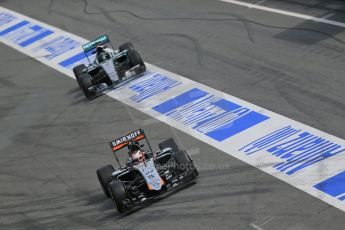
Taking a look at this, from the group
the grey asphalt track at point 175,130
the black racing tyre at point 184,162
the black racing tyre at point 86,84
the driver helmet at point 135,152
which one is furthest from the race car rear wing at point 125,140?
the black racing tyre at point 86,84

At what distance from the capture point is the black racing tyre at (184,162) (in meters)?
16.2

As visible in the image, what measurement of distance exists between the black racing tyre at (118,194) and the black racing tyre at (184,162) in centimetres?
127

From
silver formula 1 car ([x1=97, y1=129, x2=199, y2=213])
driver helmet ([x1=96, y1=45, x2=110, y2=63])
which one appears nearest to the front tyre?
driver helmet ([x1=96, y1=45, x2=110, y2=63])

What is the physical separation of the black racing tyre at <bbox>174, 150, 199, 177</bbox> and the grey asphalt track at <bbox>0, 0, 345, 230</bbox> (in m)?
0.40

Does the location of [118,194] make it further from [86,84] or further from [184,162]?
[86,84]

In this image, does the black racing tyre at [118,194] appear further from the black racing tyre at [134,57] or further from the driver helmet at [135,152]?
the black racing tyre at [134,57]

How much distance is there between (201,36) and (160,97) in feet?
14.9

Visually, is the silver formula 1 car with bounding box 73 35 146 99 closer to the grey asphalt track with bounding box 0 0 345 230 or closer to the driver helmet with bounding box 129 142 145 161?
the grey asphalt track with bounding box 0 0 345 230

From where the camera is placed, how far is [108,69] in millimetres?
23609

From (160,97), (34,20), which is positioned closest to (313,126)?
(160,97)

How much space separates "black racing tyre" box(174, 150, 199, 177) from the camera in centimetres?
1616

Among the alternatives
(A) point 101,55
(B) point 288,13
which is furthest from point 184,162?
Answer: (B) point 288,13

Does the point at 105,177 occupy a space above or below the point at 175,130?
above

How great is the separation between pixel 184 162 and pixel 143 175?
2.96 ft
